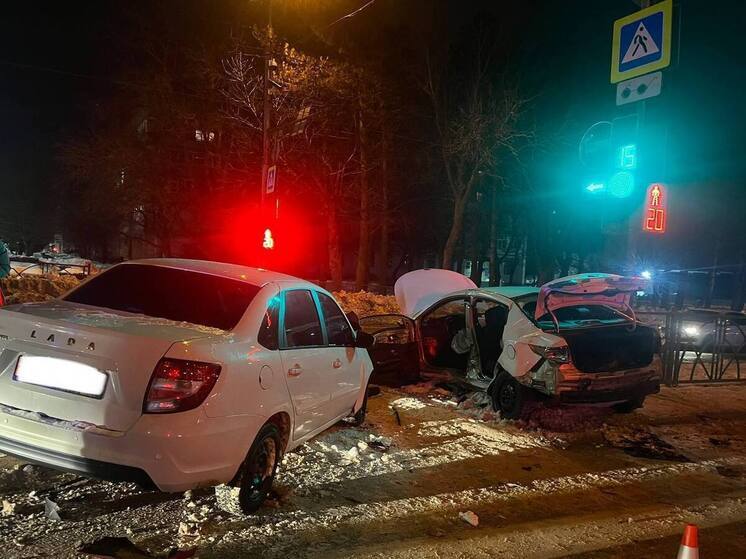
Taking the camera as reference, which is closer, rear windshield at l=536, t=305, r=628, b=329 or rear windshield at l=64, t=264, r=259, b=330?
rear windshield at l=64, t=264, r=259, b=330

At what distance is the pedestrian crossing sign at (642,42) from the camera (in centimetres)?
870

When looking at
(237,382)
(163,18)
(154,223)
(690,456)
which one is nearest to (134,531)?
(237,382)

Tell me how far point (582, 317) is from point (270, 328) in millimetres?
4390

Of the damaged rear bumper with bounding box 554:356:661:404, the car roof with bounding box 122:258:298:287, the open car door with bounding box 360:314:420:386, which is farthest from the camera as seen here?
the open car door with bounding box 360:314:420:386

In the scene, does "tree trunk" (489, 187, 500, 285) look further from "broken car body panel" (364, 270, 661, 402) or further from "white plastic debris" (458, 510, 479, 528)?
"white plastic debris" (458, 510, 479, 528)

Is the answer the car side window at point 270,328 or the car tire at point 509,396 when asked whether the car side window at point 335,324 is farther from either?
the car tire at point 509,396

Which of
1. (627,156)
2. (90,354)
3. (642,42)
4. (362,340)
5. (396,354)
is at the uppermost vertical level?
(642,42)

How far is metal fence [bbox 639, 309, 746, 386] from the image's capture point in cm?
891

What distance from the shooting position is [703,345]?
10141 millimetres

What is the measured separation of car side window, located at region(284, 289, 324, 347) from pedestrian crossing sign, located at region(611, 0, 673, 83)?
22.7ft

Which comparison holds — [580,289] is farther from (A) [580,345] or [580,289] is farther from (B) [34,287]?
(B) [34,287]

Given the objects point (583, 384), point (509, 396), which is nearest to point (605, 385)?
point (583, 384)

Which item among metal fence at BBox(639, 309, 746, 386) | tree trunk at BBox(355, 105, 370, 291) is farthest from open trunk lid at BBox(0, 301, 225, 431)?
tree trunk at BBox(355, 105, 370, 291)

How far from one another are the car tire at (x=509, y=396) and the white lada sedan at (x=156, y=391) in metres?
3.09
